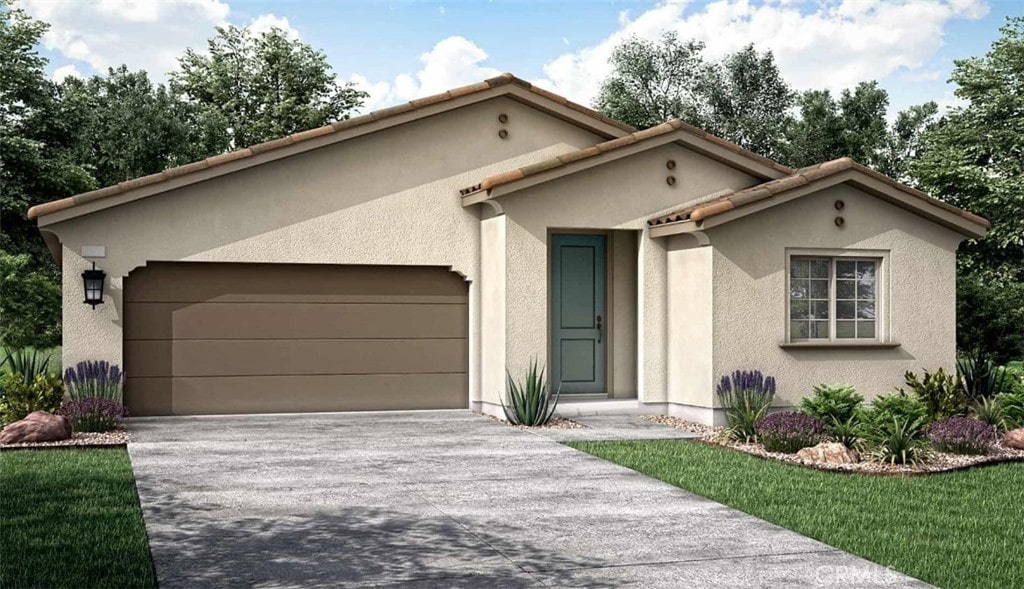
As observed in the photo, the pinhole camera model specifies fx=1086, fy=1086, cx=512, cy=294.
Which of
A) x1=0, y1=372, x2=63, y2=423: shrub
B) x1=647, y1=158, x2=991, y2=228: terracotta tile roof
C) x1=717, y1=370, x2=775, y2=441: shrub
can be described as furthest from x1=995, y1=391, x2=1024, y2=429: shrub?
x1=0, y1=372, x2=63, y2=423: shrub

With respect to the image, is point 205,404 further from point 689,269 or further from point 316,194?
point 689,269

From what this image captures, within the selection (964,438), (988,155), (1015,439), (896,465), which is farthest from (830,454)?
(988,155)

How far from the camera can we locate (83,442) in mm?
11891

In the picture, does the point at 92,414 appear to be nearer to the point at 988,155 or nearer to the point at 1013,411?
the point at 1013,411

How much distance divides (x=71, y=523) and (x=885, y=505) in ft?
21.0

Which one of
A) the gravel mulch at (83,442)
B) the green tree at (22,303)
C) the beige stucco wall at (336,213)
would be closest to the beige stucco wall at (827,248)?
the beige stucco wall at (336,213)

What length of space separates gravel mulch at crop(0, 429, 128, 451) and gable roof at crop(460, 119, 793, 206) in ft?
18.2

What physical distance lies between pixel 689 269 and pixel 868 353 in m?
2.79

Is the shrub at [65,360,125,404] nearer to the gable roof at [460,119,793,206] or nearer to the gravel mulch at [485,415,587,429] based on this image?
the gravel mulch at [485,415,587,429]

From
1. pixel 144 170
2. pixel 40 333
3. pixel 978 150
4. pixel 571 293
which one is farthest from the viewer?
pixel 144 170

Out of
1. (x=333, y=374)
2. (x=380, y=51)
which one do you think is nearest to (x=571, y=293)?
(x=333, y=374)

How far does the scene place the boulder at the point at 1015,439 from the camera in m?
12.2

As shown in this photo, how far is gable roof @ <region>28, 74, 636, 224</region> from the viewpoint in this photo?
45.7 feet

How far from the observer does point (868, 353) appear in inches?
593
